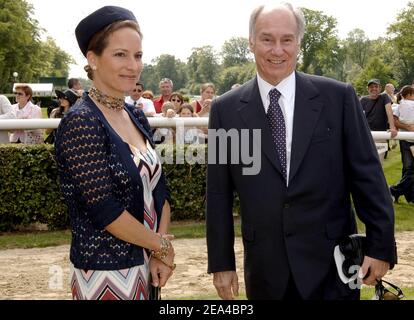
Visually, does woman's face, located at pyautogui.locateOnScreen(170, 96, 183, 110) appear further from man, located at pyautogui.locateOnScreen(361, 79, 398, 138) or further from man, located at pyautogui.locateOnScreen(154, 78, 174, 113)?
man, located at pyautogui.locateOnScreen(361, 79, 398, 138)

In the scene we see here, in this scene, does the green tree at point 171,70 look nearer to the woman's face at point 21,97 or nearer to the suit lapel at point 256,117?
the woman's face at point 21,97

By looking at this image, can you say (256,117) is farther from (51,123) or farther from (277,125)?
(51,123)

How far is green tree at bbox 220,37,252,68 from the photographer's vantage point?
142250mm

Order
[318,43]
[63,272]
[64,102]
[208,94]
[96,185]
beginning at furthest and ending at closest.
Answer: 1. [318,43]
2. [208,94]
3. [64,102]
4. [63,272]
5. [96,185]

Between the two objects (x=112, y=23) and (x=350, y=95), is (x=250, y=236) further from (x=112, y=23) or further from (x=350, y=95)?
(x=112, y=23)

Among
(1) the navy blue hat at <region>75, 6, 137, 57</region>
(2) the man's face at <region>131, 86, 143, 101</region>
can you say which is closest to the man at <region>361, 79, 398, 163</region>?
(2) the man's face at <region>131, 86, 143, 101</region>

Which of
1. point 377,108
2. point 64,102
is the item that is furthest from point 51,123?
point 377,108

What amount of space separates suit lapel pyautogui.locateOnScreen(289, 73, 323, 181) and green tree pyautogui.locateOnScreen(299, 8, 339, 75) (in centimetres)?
8882

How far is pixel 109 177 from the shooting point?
103 inches

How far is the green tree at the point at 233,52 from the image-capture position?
14225cm

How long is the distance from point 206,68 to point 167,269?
5416 inches

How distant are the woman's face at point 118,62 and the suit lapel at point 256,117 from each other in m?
0.60

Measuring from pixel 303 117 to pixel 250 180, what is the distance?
1.32 ft

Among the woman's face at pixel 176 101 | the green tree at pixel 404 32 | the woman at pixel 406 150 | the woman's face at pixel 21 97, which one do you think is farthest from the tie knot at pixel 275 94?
the green tree at pixel 404 32
